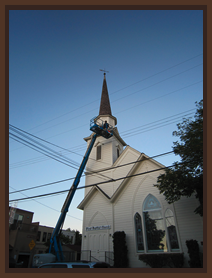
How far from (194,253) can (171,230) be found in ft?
9.29

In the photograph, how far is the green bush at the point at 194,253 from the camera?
43.6ft

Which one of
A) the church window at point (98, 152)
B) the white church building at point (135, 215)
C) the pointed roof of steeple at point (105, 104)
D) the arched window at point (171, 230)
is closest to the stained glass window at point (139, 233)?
the white church building at point (135, 215)

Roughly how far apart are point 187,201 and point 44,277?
Answer: 48.8 feet

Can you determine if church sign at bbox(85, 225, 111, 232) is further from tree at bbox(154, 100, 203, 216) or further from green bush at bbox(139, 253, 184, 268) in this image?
tree at bbox(154, 100, 203, 216)

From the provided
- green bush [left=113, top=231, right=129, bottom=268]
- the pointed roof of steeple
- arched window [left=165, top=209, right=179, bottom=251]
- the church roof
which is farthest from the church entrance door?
the pointed roof of steeple

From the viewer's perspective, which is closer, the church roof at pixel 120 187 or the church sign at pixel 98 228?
the church sign at pixel 98 228

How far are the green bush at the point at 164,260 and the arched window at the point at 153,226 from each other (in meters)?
0.90

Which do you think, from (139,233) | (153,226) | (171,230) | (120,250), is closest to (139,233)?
(139,233)

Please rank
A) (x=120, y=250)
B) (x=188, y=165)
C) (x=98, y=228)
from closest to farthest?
(x=188, y=165) → (x=120, y=250) → (x=98, y=228)

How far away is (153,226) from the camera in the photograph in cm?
1730

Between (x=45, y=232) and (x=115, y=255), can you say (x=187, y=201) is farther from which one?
(x=45, y=232)

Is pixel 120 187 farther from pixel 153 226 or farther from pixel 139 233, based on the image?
pixel 153 226

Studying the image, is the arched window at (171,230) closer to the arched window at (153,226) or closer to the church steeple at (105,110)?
the arched window at (153,226)

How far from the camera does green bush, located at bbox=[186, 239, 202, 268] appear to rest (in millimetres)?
13286
